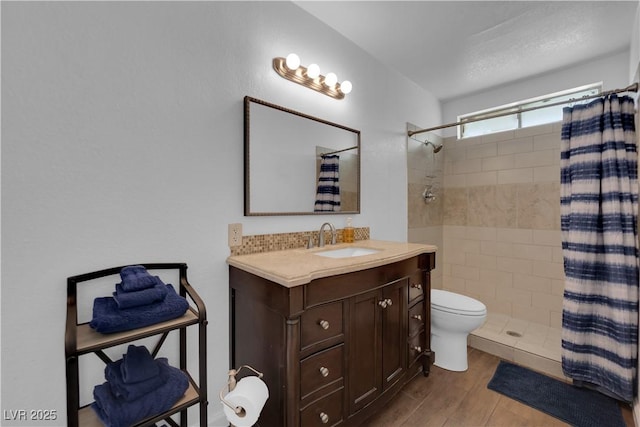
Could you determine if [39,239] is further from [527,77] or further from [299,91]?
[527,77]

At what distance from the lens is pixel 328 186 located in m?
1.96

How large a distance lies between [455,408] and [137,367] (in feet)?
5.65

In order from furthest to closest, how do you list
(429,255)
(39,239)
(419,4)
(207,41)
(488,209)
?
(488,209) → (429,255) → (419,4) → (207,41) → (39,239)

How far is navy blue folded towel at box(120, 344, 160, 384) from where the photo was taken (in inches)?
37.7

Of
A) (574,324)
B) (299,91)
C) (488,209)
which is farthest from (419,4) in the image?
(574,324)

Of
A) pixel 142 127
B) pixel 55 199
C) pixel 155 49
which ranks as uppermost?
pixel 155 49

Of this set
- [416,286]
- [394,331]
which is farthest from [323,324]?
[416,286]

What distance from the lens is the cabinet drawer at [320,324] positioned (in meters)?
1.18

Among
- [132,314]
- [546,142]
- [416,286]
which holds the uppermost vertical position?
[546,142]

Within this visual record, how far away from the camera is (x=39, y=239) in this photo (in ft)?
3.30

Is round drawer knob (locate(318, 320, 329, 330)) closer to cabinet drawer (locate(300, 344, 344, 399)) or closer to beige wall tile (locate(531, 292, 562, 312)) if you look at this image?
cabinet drawer (locate(300, 344, 344, 399))

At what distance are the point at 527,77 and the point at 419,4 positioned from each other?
5.33ft

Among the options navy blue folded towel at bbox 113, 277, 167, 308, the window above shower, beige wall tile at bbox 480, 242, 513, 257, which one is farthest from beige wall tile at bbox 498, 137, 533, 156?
navy blue folded towel at bbox 113, 277, 167, 308

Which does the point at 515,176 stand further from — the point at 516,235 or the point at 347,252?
the point at 347,252
